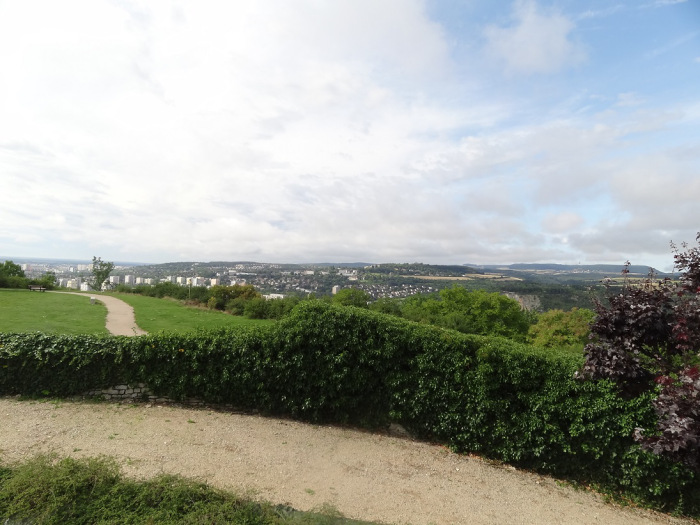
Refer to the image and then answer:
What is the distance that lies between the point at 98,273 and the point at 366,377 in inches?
3118

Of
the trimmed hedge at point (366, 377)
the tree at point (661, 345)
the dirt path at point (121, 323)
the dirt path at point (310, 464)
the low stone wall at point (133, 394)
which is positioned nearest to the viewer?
the tree at point (661, 345)

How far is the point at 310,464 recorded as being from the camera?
6.77 m

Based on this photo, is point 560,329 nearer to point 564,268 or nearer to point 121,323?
point 121,323

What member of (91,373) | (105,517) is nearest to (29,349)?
(91,373)

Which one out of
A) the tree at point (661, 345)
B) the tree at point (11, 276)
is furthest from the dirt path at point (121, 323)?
the tree at point (11, 276)

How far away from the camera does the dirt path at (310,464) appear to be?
5762mm

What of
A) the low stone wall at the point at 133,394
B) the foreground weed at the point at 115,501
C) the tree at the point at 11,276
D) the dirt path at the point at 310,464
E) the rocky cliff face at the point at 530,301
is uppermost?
the tree at the point at 11,276

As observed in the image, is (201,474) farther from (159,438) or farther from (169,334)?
(169,334)

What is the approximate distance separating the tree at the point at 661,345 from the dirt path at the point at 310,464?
2.82 meters

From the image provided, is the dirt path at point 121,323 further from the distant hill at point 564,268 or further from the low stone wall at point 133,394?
the distant hill at point 564,268

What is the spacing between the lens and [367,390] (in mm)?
8594

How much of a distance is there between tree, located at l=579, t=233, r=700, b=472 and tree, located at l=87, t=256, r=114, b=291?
272 ft

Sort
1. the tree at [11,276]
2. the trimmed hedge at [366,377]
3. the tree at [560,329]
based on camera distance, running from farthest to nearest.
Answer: the tree at [11,276] < the tree at [560,329] < the trimmed hedge at [366,377]

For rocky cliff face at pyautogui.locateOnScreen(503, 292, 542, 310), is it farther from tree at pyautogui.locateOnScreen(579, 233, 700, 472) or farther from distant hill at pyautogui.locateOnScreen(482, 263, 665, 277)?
tree at pyautogui.locateOnScreen(579, 233, 700, 472)
